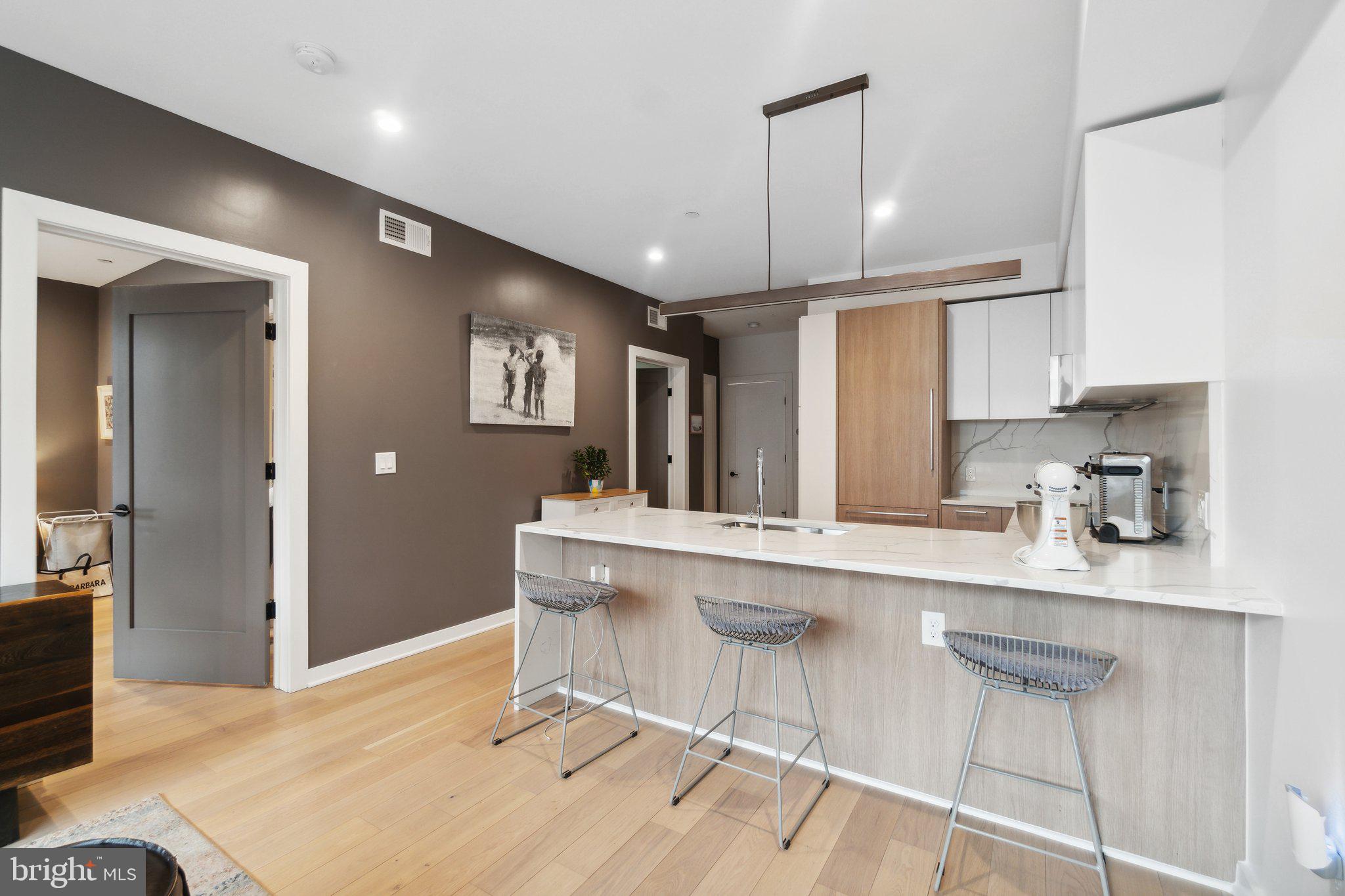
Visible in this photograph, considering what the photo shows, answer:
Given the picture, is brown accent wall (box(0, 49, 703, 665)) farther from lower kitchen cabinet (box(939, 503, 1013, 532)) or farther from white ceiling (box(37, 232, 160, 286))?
lower kitchen cabinet (box(939, 503, 1013, 532))

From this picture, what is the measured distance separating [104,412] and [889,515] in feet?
21.4

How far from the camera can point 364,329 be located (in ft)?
11.1

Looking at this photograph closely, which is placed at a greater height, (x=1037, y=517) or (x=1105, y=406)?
(x=1105, y=406)

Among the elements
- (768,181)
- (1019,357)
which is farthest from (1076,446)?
(768,181)

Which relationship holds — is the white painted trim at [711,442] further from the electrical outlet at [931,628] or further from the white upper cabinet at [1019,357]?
the electrical outlet at [931,628]

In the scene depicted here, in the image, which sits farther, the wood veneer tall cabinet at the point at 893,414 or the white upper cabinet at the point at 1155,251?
the wood veneer tall cabinet at the point at 893,414

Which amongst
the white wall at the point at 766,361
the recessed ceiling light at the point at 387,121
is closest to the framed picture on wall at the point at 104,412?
the recessed ceiling light at the point at 387,121

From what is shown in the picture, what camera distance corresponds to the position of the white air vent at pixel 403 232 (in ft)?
11.5

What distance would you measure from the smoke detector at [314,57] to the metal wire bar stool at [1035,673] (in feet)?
9.52

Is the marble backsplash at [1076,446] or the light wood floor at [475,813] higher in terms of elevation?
the marble backsplash at [1076,446]

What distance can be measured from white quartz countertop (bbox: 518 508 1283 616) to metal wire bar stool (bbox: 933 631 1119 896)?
16 cm

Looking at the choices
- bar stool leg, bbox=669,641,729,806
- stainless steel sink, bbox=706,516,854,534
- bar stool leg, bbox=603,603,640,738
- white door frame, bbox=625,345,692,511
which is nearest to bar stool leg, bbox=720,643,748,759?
bar stool leg, bbox=669,641,729,806

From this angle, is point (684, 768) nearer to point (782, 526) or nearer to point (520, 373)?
point (782, 526)

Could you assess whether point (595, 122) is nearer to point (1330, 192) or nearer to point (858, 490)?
point (1330, 192)
